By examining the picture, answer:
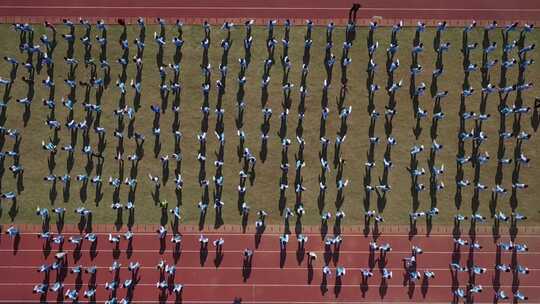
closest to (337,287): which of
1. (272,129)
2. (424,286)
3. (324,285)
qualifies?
(324,285)

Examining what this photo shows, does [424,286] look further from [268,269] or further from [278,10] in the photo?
[278,10]

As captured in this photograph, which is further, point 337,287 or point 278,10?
point 278,10

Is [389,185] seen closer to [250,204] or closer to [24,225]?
[250,204]

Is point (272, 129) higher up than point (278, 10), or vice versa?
point (278, 10)

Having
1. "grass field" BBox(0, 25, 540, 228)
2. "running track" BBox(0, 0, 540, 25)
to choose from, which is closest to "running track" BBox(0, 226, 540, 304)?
"grass field" BBox(0, 25, 540, 228)

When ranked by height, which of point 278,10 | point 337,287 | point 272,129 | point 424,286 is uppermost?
point 278,10

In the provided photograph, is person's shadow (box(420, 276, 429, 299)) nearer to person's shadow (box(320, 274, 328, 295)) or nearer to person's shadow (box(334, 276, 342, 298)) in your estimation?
person's shadow (box(334, 276, 342, 298))

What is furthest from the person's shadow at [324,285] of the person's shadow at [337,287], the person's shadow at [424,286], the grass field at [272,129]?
the person's shadow at [424,286]

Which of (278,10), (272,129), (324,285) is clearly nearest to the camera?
(324,285)
